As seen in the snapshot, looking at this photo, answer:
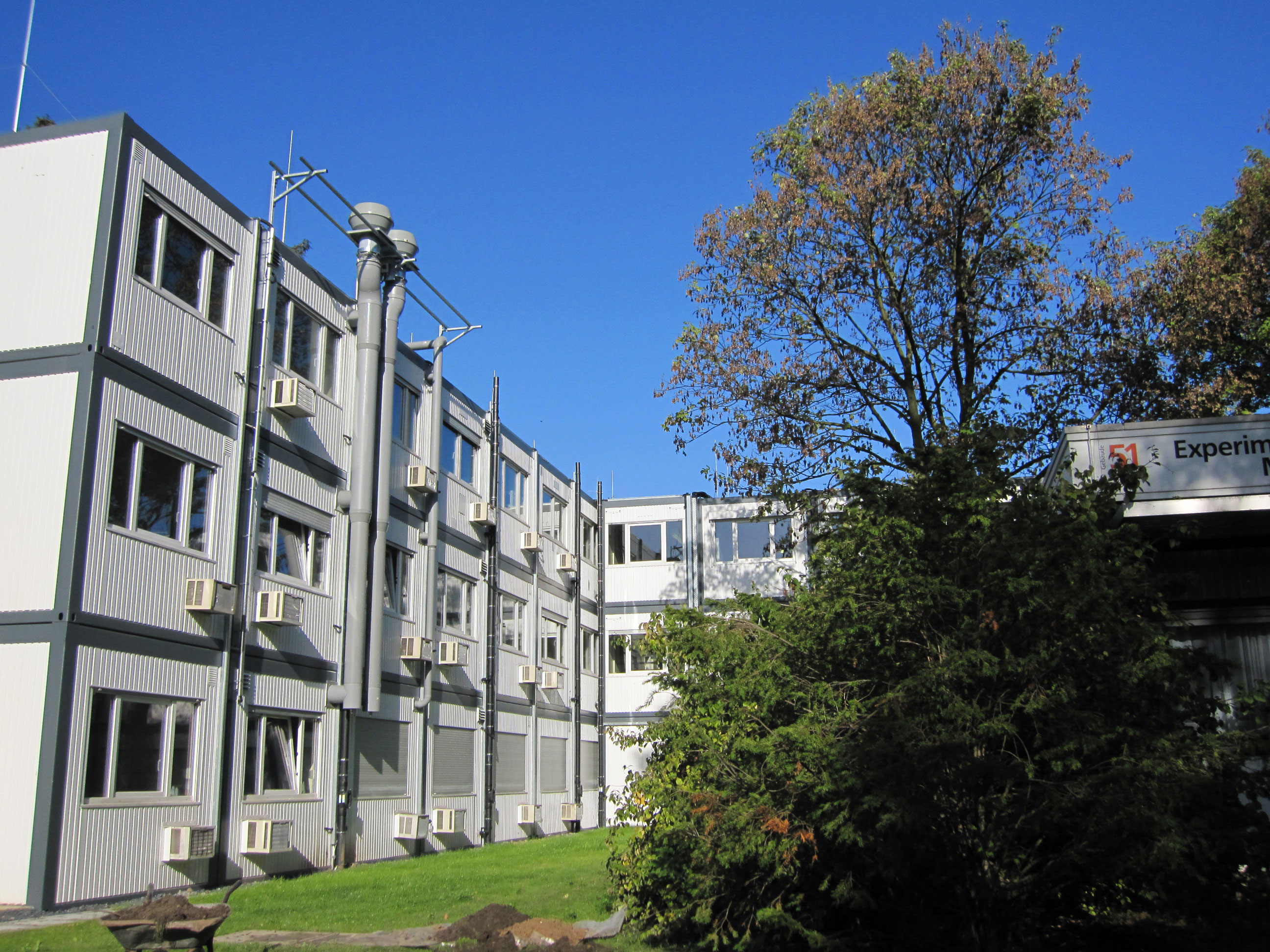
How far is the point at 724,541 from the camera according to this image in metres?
33.5

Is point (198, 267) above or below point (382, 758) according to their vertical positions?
above

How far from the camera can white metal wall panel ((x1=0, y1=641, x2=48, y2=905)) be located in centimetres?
1117

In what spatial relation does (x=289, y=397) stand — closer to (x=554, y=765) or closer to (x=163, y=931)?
(x=163, y=931)

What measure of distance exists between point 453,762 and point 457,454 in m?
6.60

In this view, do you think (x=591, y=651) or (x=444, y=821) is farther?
(x=591, y=651)

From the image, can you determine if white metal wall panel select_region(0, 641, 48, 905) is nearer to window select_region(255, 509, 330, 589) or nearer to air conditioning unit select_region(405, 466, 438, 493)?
window select_region(255, 509, 330, 589)

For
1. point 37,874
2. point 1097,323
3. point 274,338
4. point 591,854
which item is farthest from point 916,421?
point 37,874

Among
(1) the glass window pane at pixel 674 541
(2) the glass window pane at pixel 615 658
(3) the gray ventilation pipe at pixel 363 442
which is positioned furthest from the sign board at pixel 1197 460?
(2) the glass window pane at pixel 615 658

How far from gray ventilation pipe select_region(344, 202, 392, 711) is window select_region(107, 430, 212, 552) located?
345cm

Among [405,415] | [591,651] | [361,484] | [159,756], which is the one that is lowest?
[159,756]

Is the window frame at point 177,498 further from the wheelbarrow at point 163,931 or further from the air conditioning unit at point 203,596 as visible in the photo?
the wheelbarrow at point 163,931

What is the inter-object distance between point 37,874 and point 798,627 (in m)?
8.43

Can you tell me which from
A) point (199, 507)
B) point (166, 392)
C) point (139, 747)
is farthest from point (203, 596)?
point (166, 392)

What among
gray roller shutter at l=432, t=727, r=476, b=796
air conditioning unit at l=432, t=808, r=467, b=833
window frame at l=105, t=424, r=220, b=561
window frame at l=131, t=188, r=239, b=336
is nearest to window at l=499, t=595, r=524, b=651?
gray roller shutter at l=432, t=727, r=476, b=796
